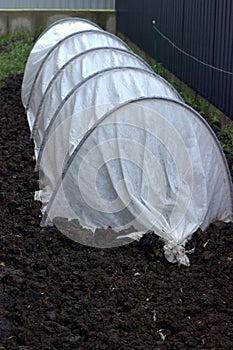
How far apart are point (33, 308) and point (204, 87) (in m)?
5.77

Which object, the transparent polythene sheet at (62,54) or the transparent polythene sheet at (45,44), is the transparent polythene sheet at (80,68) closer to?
the transparent polythene sheet at (62,54)

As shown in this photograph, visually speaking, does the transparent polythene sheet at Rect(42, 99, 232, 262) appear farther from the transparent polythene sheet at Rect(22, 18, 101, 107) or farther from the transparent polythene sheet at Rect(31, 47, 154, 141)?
the transparent polythene sheet at Rect(22, 18, 101, 107)

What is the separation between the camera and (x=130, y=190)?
608 cm

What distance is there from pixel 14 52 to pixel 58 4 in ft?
10.5

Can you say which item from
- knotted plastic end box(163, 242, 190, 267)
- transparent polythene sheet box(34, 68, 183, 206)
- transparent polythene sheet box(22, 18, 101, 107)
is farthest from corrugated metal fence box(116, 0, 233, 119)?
knotted plastic end box(163, 242, 190, 267)

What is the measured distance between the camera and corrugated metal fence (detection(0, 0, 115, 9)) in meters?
17.6

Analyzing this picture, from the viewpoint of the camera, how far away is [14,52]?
14984 millimetres

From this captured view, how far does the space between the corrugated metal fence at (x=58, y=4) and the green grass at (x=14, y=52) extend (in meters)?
1.06

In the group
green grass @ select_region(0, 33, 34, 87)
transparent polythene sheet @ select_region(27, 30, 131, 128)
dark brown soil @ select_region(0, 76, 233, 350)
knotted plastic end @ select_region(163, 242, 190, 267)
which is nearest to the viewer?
dark brown soil @ select_region(0, 76, 233, 350)

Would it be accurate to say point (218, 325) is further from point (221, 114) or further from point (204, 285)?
point (221, 114)

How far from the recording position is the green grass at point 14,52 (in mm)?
13281

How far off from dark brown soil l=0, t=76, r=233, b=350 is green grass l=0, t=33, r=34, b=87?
687 centimetres

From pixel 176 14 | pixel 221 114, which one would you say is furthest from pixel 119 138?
pixel 176 14

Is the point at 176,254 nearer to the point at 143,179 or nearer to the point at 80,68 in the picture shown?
the point at 143,179
